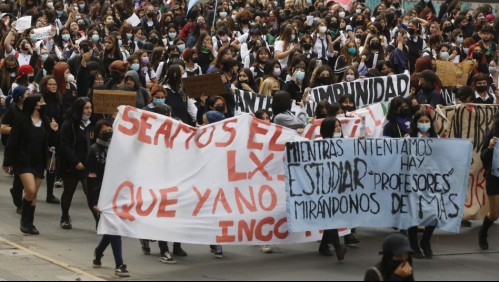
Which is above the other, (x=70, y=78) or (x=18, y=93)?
(x=70, y=78)

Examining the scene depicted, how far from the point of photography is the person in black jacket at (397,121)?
1468 centimetres

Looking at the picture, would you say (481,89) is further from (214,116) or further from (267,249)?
(267,249)

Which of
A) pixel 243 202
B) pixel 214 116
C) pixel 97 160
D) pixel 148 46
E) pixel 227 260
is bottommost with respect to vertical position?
pixel 227 260

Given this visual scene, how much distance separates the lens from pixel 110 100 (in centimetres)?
1522

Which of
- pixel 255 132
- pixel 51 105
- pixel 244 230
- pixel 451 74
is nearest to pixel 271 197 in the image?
pixel 244 230

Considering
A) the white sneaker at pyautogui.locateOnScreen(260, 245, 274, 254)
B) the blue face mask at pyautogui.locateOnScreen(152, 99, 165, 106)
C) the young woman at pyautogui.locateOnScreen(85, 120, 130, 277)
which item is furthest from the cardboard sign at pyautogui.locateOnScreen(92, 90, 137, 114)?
the white sneaker at pyautogui.locateOnScreen(260, 245, 274, 254)

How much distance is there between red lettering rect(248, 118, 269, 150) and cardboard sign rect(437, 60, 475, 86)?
20.2 ft

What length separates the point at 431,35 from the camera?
22.0 meters

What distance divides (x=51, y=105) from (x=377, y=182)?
17.3ft

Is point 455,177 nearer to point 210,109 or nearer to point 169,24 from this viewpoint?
point 210,109

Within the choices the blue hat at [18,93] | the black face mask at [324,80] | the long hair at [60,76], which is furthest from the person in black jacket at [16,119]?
the black face mask at [324,80]

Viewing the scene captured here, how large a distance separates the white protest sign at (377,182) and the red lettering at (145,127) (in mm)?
1419

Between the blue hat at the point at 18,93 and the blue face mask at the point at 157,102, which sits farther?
the blue hat at the point at 18,93

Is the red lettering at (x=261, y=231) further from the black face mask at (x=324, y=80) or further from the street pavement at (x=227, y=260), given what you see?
the black face mask at (x=324, y=80)
